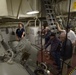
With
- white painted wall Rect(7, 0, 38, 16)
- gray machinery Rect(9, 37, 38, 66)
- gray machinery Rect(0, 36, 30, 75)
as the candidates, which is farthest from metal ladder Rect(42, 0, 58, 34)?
gray machinery Rect(0, 36, 30, 75)

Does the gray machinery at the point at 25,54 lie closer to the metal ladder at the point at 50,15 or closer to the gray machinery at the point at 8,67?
the gray machinery at the point at 8,67

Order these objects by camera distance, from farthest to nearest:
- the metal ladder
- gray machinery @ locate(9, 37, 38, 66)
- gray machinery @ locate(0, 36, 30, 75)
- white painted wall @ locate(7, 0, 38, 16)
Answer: the metal ladder
white painted wall @ locate(7, 0, 38, 16)
gray machinery @ locate(9, 37, 38, 66)
gray machinery @ locate(0, 36, 30, 75)

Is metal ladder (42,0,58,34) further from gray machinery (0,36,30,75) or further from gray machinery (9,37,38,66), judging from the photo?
gray machinery (0,36,30,75)

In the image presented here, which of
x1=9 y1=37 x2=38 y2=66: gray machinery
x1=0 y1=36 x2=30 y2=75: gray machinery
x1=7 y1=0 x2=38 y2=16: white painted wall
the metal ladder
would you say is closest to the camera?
x1=0 y1=36 x2=30 y2=75: gray machinery

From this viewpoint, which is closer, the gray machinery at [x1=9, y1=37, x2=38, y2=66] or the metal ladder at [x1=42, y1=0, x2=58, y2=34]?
the gray machinery at [x1=9, y1=37, x2=38, y2=66]

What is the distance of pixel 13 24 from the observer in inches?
274

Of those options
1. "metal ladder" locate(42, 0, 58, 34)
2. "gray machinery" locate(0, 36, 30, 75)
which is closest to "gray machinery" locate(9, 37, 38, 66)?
"gray machinery" locate(0, 36, 30, 75)

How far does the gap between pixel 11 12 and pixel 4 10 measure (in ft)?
5.94

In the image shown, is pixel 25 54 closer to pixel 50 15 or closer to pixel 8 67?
pixel 8 67

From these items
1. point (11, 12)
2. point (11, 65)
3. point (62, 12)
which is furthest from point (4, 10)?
point (62, 12)

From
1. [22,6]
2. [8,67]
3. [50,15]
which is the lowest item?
[8,67]

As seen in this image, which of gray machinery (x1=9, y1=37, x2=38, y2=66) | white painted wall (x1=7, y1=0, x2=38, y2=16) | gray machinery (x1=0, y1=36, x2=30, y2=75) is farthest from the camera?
white painted wall (x1=7, y1=0, x2=38, y2=16)

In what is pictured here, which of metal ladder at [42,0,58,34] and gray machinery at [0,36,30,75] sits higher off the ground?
metal ladder at [42,0,58,34]

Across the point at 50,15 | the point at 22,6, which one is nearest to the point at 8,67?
the point at 22,6
